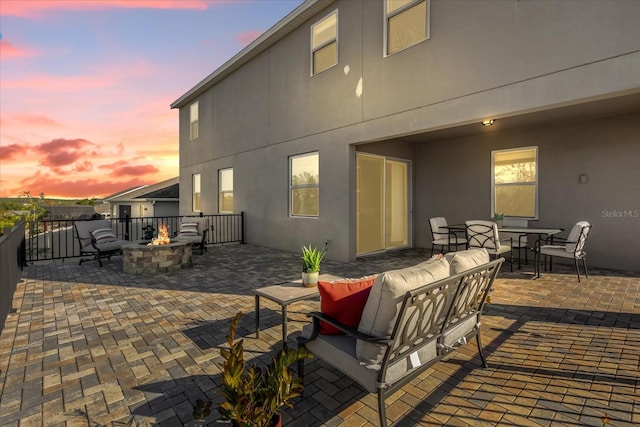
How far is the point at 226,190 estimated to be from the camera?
11289 millimetres

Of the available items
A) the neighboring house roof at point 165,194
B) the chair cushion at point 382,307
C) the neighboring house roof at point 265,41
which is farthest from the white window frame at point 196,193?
the chair cushion at point 382,307

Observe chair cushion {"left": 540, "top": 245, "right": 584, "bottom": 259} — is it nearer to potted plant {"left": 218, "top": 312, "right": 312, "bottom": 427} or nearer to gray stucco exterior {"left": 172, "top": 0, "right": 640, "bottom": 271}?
gray stucco exterior {"left": 172, "top": 0, "right": 640, "bottom": 271}

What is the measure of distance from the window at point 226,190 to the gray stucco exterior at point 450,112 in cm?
42

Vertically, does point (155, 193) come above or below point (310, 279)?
above

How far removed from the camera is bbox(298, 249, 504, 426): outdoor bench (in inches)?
64.9

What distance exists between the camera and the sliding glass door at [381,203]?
7730 mm

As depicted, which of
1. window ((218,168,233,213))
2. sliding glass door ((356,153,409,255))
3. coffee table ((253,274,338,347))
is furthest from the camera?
window ((218,168,233,213))

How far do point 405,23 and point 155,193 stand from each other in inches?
647

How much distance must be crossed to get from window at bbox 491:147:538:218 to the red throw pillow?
274 inches

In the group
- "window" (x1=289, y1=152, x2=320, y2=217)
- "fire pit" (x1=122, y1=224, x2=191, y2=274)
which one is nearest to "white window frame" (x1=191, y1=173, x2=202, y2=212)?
"window" (x1=289, y1=152, x2=320, y2=217)

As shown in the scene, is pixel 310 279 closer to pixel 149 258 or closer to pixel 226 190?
pixel 149 258

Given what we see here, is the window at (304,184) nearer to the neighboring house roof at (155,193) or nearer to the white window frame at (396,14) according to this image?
the white window frame at (396,14)

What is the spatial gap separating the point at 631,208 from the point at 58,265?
1200 cm

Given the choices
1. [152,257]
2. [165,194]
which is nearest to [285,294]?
[152,257]
